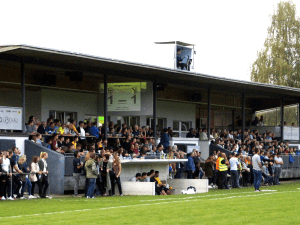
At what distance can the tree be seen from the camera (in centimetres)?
6178

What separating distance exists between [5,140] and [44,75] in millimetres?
7091

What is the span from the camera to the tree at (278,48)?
203 ft

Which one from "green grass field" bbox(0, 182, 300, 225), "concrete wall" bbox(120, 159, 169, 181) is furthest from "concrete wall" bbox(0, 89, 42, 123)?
"green grass field" bbox(0, 182, 300, 225)

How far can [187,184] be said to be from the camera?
23109mm

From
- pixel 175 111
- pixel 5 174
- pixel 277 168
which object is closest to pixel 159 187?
pixel 5 174

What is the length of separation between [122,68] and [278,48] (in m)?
38.9

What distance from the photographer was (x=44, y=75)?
28.0m

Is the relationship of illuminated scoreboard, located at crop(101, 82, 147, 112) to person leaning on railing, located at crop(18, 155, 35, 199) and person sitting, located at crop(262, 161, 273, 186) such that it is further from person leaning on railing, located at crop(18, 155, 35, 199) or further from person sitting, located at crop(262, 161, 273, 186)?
person leaning on railing, located at crop(18, 155, 35, 199)

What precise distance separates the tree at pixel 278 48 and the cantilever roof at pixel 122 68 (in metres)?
24.9

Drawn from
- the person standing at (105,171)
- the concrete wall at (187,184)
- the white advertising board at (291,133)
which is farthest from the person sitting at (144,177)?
the white advertising board at (291,133)

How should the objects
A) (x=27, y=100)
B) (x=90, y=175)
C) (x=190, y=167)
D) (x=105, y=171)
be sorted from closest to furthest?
(x=90, y=175), (x=105, y=171), (x=190, y=167), (x=27, y=100)

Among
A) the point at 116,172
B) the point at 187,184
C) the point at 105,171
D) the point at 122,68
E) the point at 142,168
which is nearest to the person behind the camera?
the point at 116,172

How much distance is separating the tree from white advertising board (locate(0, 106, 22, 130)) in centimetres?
4264

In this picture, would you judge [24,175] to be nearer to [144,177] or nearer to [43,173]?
[43,173]
